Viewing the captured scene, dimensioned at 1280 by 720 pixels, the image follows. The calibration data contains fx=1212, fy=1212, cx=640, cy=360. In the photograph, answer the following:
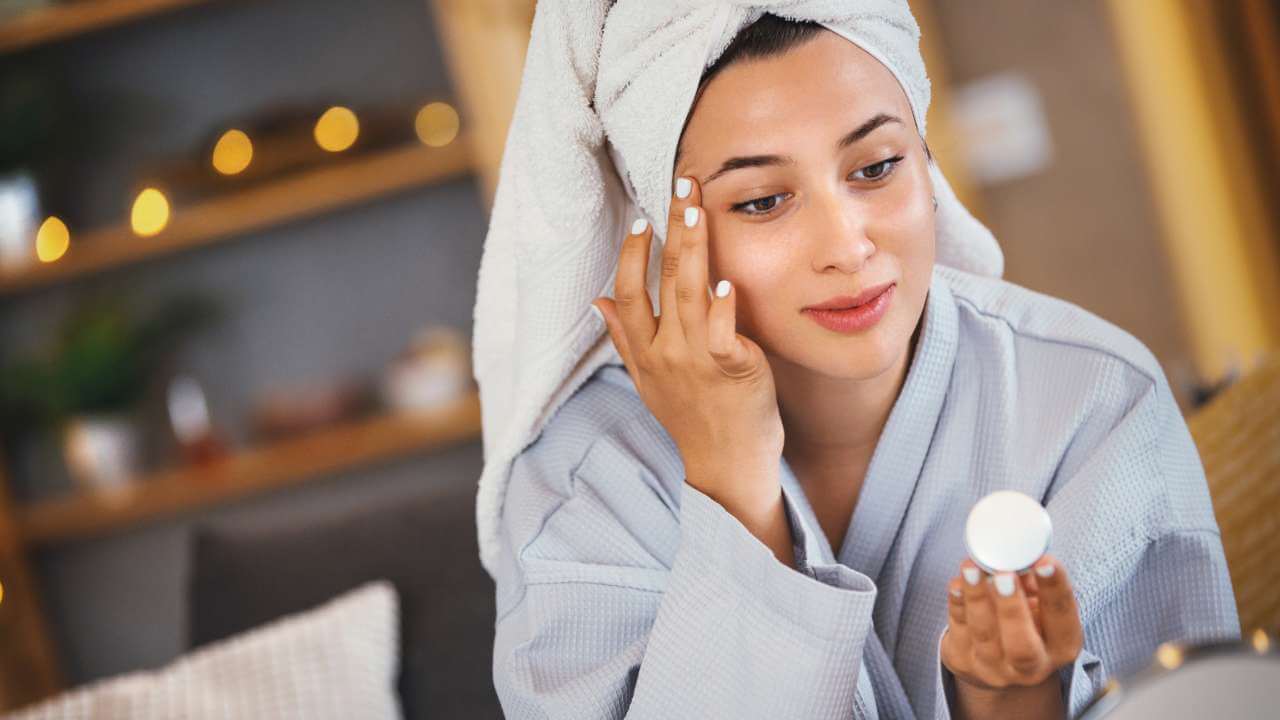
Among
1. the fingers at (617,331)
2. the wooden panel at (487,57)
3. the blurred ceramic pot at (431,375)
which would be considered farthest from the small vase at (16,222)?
the fingers at (617,331)

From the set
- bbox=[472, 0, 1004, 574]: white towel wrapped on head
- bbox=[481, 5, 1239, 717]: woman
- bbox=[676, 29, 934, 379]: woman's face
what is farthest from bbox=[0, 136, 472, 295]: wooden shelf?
bbox=[676, 29, 934, 379]: woman's face

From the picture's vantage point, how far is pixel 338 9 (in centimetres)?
285

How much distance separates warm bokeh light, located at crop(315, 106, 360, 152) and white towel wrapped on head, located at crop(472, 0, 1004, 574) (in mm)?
1727

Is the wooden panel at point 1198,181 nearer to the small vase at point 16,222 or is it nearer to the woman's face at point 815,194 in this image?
the woman's face at point 815,194

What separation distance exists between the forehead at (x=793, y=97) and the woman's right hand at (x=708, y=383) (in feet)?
0.18

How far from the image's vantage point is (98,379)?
2.69 metres

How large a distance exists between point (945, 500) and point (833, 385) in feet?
0.44

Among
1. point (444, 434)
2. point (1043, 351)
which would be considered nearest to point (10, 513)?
point (444, 434)

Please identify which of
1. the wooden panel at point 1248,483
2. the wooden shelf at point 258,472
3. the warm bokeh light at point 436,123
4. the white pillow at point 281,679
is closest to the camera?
the wooden panel at point 1248,483

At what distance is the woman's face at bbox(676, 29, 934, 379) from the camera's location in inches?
34.3

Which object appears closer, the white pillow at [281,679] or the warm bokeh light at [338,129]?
the white pillow at [281,679]

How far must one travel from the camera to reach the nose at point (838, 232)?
0.87m

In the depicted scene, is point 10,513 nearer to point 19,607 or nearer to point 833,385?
point 19,607

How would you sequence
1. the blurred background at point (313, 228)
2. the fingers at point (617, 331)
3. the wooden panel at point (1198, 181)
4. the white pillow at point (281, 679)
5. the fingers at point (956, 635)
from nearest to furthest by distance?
1. the fingers at point (956, 635)
2. the fingers at point (617, 331)
3. the white pillow at point (281, 679)
4. the wooden panel at point (1198, 181)
5. the blurred background at point (313, 228)
